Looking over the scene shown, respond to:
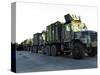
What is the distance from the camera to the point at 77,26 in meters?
3.54

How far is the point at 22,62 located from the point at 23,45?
0.20 meters

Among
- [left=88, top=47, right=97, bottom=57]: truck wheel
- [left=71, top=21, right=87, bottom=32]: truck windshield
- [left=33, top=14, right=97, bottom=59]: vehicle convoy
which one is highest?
[left=71, top=21, right=87, bottom=32]: truck windshield

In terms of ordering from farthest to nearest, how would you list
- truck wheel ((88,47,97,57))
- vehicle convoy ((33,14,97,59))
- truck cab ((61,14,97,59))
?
1. truck wheel ((88,47,97,57))
2. truck cab ((61,14,97,59))
3. vehicle convoy ((33,14,97,59))

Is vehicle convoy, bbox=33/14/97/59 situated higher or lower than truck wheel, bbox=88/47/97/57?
higher

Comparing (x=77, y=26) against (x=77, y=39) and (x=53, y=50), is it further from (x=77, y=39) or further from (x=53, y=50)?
(x=53, y=50)

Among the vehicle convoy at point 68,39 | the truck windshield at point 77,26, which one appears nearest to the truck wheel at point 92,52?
the vehicle convoy at point 68,39

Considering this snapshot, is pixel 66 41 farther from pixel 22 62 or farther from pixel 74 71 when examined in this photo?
pixel 22 62

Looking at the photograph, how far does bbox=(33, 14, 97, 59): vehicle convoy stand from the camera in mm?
3314

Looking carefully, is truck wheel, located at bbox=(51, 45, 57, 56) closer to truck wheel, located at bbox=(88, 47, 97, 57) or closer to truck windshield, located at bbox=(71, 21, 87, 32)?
truck windshield, located at bbox=(71, 21, 87, 32)

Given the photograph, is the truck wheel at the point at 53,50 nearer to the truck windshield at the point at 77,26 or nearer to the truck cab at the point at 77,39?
the truck cab at the point at 77,39

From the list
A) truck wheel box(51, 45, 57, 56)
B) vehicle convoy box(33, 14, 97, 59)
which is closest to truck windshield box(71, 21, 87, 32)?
vehicle convoy box(33, 14, 97, 59)

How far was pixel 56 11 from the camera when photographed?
338 centimetres

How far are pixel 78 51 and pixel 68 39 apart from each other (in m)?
0.22

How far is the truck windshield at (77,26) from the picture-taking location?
351cm
